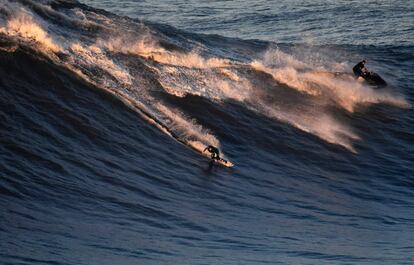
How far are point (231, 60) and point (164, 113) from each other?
17.8 feet

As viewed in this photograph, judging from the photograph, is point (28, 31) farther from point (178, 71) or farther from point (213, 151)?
point (213, 151)

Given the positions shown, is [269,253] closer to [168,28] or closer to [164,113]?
[164,113]

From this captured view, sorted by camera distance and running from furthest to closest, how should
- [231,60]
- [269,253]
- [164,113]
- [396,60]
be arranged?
[396,60]
[231,60]
[164,113]
[269,253]

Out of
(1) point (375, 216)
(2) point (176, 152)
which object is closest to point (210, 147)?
(2) point (176, 152)

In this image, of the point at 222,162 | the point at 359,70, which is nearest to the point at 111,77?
the point at 222,162

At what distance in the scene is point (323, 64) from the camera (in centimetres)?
2705

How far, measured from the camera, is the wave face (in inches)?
559

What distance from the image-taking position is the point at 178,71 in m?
22.4

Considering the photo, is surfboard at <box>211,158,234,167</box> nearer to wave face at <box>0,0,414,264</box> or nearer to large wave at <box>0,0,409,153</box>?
wave face at <box>0,0,414,264</box>

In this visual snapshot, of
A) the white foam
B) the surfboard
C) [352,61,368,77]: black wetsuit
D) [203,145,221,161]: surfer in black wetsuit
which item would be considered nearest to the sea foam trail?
the white foam

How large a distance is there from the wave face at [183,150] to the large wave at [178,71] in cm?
5

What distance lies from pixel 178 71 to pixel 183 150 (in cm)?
391

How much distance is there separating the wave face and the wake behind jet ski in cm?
→ 47

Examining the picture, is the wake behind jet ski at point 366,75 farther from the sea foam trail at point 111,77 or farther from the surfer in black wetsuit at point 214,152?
the surfer in black wetsuit at point 214,152
